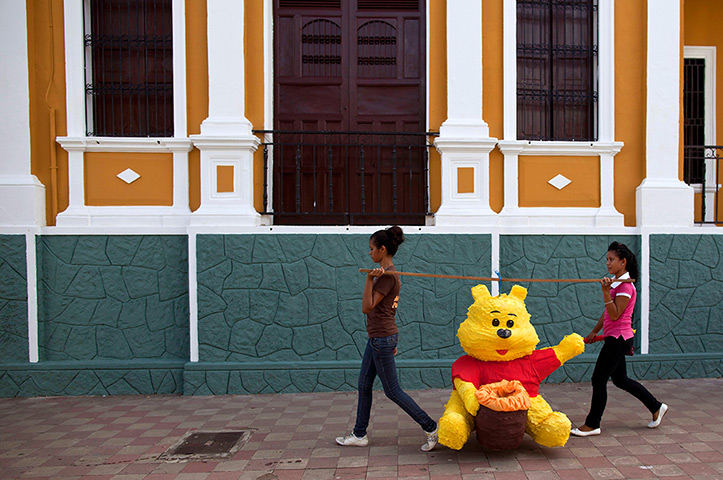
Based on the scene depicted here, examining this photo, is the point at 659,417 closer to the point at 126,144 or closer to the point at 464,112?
the point at 464,112

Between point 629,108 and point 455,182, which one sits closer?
point 455,182

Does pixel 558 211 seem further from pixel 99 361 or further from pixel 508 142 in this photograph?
pixel 99 361

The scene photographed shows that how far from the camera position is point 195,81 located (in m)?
6.38

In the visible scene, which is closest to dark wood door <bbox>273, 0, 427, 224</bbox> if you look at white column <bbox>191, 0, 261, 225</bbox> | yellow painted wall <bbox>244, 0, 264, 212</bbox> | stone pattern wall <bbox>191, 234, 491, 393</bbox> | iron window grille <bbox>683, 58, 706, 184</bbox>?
yellow painted wall <bbox>244, 0, 264, 212</bbox>

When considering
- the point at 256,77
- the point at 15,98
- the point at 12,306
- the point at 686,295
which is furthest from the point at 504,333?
the point at 15,98

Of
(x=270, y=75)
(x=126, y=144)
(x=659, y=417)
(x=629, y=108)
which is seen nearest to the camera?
(x=659, y=417)

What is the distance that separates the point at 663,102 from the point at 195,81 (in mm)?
5598

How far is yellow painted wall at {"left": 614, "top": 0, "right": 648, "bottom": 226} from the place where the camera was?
6.57 m

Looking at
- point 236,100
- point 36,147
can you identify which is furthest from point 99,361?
point 236,100

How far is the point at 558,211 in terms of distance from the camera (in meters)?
6.46

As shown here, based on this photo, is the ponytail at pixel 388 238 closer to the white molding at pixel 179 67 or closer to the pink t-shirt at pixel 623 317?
the pink t-shirt at pixel 623 317

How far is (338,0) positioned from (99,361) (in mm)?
5227

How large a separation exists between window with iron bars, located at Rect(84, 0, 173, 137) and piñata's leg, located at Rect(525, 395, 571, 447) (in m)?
5.20

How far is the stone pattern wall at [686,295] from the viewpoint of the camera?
6414 millimetres
